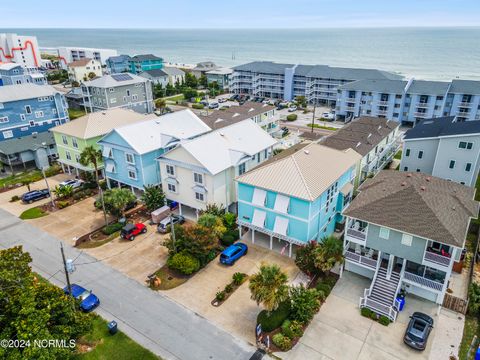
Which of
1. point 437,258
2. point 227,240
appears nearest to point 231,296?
point 227,240

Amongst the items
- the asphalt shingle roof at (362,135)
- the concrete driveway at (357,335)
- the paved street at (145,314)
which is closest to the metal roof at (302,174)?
the asphalt shingle roof at (362,135)

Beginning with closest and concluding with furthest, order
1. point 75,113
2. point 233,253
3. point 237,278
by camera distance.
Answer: point 237,278 < point 233,253 < point 75,113

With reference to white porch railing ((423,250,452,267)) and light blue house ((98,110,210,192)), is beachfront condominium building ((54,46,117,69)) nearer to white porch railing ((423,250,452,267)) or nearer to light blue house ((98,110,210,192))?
light blue house ((98,110,210,192))

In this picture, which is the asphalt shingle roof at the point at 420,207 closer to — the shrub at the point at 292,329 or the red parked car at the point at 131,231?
the shrub at the point at 292,329

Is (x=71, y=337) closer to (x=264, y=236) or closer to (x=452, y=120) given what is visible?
(x=264, y=236)

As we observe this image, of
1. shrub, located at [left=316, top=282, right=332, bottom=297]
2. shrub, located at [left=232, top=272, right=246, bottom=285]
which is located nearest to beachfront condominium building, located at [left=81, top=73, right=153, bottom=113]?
shrub, located at [left=232, top=272, right=246, bottom=285]

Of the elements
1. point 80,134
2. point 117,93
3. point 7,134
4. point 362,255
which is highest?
point 117,93

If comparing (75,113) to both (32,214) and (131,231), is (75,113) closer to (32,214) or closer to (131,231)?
(32,214)

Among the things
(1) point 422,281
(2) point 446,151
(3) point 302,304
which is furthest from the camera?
(2) point 446,151
